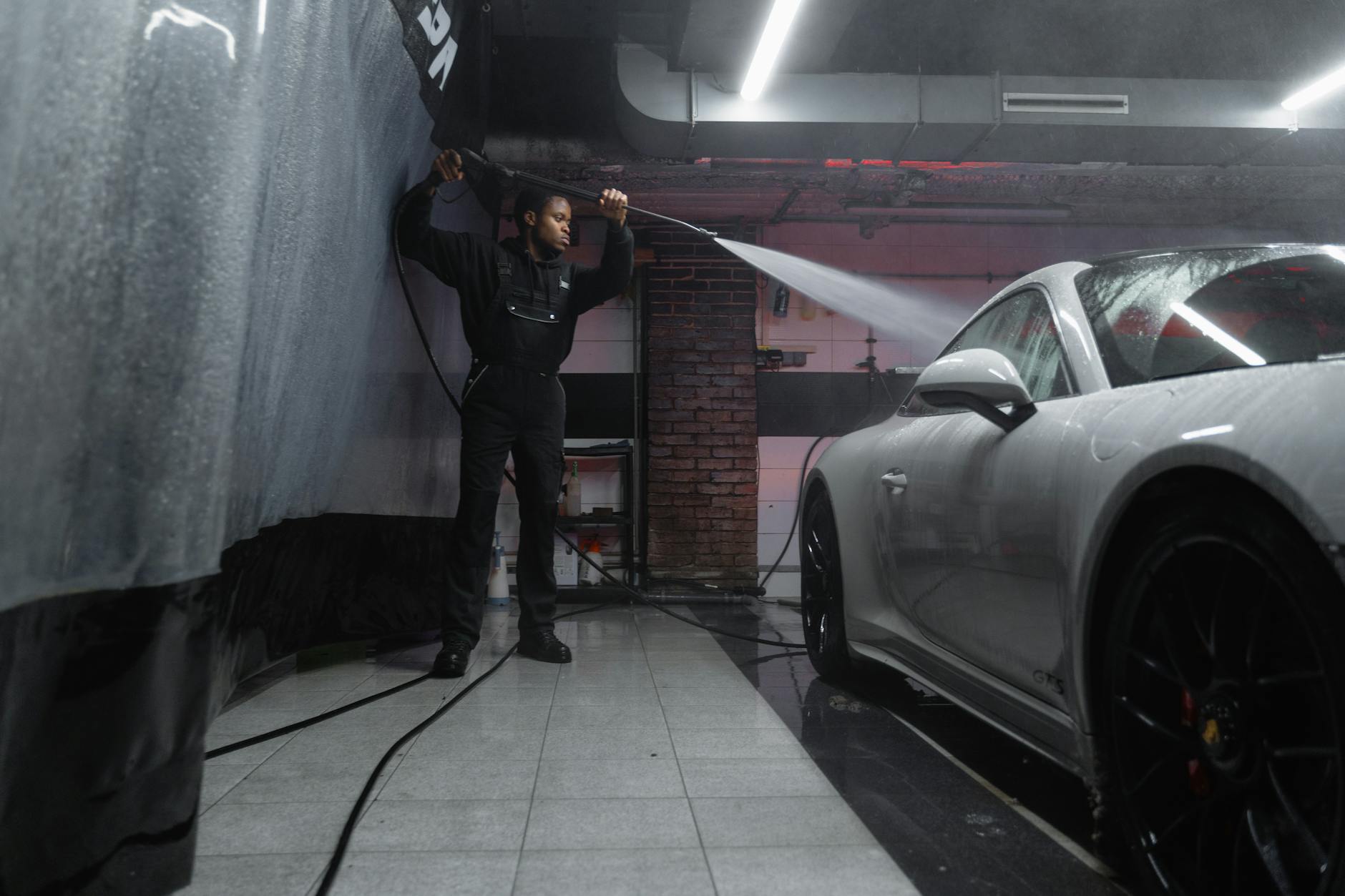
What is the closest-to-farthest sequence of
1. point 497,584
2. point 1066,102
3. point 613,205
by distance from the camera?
point 613,205 < point 1066,102 < point 497,584

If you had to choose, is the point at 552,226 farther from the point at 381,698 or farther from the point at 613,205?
the point at 381,698

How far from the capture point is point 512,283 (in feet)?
11.6

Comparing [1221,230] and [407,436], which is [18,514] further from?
[1221,230]

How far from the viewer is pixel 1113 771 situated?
1343 mm

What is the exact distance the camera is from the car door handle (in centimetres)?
226

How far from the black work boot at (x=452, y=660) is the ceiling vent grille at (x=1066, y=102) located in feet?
12.5

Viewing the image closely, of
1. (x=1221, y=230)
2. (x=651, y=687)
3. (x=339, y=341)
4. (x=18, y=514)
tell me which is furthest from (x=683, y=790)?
(x=1221, y=230)

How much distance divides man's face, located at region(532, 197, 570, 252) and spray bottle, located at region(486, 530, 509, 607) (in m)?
2.45

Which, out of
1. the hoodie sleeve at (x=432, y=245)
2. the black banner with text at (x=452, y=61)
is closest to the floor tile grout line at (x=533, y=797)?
the hoodie sleeve at (x=432, y=245)

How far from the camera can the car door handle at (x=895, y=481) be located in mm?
2256

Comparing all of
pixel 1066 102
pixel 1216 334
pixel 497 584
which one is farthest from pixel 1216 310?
pixel 497 584

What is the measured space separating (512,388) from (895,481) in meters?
1.73

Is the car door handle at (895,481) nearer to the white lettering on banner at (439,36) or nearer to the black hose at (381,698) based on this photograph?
the black hose at (381,698)

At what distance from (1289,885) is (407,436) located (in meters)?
3.18
